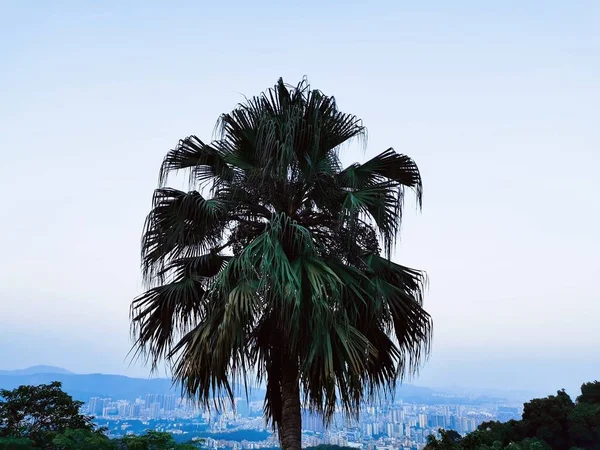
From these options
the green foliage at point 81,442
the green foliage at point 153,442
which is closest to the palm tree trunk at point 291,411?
the green foliage at point 153,442

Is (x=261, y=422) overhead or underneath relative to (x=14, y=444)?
overhead

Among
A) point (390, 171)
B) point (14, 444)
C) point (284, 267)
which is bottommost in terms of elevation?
point (14, 444)

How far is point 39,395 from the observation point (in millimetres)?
11484

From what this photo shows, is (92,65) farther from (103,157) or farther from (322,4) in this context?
(322,4)

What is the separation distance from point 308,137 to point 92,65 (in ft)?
29.5

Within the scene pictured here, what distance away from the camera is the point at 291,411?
695 centimetres

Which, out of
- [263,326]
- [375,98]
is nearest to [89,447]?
[263,326]

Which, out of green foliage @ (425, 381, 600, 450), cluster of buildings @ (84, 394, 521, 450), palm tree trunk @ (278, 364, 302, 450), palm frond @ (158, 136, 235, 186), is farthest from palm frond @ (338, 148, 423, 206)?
green foliage @ (425, 381, 600, 450)

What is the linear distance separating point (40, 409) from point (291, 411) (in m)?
6.69

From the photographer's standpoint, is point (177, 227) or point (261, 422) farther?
point (261, 422)

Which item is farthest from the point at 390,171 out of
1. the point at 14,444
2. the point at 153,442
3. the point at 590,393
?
the point at 590,393

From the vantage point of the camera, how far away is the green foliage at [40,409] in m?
11.1

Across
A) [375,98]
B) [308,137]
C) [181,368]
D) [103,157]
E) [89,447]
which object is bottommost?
[89,447]

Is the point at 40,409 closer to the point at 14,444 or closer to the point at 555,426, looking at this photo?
the point at 14,444
